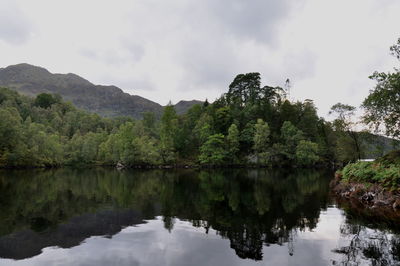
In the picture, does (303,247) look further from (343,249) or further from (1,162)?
(1,162)

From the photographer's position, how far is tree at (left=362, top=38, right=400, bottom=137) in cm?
2789

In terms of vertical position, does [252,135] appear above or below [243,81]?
below

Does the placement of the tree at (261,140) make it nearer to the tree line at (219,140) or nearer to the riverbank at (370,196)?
the tree line at (219,140)

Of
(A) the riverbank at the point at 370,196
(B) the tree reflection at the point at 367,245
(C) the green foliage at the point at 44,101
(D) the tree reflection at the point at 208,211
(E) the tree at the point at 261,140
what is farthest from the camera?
(C) the green foliage at the point at 44,101

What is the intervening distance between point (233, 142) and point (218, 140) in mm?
5297

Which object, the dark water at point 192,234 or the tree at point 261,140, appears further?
the tree at point 261,140

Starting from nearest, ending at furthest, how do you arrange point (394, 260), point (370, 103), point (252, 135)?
1. point (394, 260)
2. point (370, 103)
3. point (252, 135)

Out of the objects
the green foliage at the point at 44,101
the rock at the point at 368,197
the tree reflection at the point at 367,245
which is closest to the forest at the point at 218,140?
the rock at the point at 368,197

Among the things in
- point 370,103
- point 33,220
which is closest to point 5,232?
point 33,220

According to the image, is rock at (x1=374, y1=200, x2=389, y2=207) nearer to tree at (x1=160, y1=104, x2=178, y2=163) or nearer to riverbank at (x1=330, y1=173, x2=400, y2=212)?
riverbank at (x1=330, y1=173, x2=400, y2=212)

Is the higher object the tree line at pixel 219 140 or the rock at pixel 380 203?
the tree line at pixel 219 140

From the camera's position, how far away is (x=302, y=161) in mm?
84562

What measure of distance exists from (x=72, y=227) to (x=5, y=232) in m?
3.14

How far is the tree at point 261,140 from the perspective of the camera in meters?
84.5
